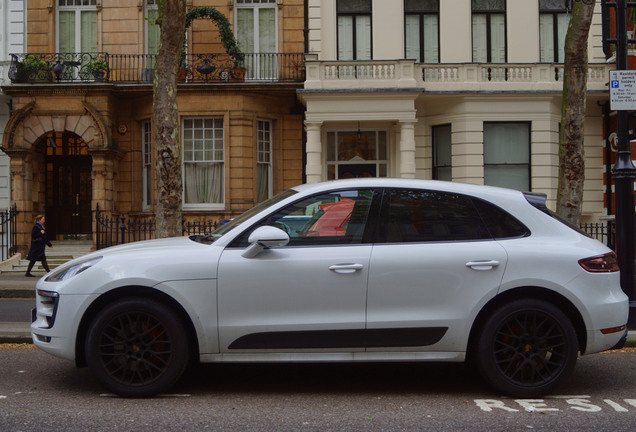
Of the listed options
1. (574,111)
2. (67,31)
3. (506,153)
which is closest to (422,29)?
(506,153)

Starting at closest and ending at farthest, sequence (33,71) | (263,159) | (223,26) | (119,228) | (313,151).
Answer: (119,228)
(313,151)
(223,26)
(33,71)
(263,159)

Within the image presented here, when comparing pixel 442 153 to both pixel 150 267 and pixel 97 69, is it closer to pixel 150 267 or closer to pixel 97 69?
pixel 97 69

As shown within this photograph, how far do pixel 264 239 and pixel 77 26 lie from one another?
18.2m

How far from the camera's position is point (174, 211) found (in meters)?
13.7

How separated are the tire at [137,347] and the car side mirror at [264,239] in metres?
0.79

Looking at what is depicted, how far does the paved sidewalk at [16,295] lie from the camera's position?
306 inches

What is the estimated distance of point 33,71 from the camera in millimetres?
19828

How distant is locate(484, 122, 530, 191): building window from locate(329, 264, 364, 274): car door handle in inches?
616

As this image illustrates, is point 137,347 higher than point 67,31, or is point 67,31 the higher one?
point 67,31

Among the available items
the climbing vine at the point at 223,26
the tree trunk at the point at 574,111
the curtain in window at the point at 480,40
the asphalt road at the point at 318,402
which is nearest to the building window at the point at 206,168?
the climbing vine at the point at 223,26

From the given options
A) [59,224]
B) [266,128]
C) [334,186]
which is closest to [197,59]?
[266,128]

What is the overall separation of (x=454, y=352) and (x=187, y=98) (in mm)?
15929

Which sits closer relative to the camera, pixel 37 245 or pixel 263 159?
pixel 37 245

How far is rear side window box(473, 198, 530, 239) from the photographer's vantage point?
564 centimetres
